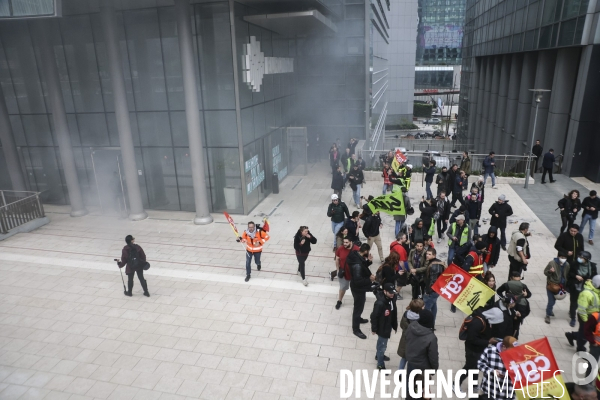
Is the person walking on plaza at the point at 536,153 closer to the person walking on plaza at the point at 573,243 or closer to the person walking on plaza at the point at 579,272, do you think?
the person walking on plaza at the point at 573,243

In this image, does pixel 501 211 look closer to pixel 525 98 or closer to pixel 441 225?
pixel 441 225

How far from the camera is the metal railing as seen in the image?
14.6 m

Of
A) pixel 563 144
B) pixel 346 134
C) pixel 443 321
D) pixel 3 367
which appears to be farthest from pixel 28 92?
pixel 563 144

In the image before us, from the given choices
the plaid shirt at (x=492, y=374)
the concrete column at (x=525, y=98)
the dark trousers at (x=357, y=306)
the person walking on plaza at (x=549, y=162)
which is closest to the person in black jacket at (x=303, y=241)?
the dark trousers at (x=357, y=306)

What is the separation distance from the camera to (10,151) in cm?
1675

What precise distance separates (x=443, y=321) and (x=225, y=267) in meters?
6.03

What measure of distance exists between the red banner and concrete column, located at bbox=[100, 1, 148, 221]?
13.8 metres

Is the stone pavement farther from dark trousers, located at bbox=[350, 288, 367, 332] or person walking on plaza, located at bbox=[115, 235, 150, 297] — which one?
person walking on plaza, located at bbox=[115, 235, 150, 297]

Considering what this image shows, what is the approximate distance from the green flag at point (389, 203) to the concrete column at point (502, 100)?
2187cm

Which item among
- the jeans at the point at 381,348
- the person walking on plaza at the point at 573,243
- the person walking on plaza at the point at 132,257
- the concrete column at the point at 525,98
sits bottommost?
the jeans at the point at 381,348

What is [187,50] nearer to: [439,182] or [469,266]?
[439,182]

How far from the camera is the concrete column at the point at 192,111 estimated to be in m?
13.5

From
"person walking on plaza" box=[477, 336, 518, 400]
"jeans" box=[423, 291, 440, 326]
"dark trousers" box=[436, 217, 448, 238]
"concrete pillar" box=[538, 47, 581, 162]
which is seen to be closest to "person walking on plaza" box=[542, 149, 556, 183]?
"concrete pillar" box=[538, 47, 581, 162]

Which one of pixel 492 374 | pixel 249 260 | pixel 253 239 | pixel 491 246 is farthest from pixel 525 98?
pixel 492 374
